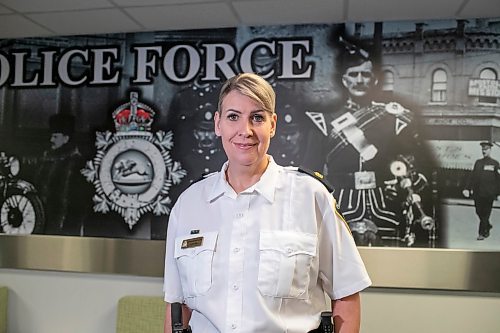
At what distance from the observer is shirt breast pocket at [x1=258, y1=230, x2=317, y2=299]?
57.7 inches

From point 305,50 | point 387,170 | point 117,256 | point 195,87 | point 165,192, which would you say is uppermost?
point 305,50

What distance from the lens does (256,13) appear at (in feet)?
9.74

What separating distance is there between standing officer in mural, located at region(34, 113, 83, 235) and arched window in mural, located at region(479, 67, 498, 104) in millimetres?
2896

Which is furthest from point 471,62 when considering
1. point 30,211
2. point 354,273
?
point 30,211

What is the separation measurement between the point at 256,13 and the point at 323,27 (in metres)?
0.50

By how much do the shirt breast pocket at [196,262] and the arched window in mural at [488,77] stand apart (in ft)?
7.49

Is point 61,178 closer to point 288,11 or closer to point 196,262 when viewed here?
point 288,11

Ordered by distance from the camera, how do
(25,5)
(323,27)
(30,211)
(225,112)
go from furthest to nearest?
(30,211)
(323,27)
(25,5)
(225,112)

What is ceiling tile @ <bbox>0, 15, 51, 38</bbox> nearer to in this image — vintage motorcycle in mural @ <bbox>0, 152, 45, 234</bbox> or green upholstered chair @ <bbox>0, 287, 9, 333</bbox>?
vintage motorcycle in mural @ <bbox>0, 152, 45, 234</bbox>

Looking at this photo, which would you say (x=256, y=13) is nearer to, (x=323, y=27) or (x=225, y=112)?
(x=323, y=27)

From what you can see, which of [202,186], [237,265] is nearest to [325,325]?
[237,265]

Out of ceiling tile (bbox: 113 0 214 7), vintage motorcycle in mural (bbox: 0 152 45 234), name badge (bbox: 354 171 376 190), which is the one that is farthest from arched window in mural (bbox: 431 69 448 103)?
vintage motorcycle in mural (bbox: 0 152 45 234)

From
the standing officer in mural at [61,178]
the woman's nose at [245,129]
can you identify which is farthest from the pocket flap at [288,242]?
the standing officer in mural at [61,178]

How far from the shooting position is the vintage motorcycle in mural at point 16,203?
344 centimetres
